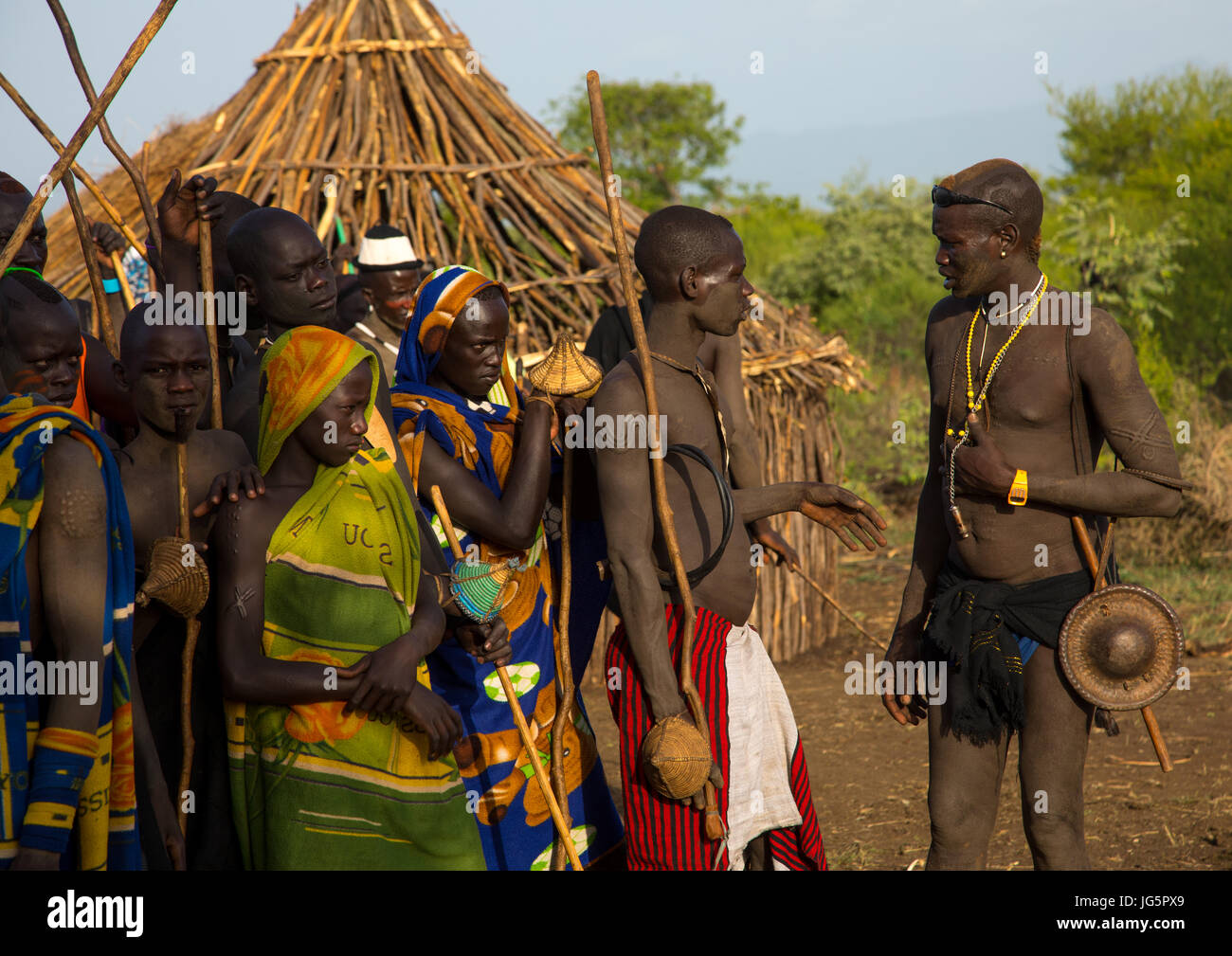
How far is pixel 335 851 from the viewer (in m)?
2.69

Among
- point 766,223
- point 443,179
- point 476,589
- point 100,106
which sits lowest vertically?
point 476,589

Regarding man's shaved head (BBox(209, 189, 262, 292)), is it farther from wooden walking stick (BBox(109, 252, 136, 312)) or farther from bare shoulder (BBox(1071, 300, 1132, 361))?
bare shoulder (BBox(1071, 300, 1132, 361))

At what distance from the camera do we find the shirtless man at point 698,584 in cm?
294

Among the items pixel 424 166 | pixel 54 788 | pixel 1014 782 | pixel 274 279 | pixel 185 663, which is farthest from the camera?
pixel 424 166

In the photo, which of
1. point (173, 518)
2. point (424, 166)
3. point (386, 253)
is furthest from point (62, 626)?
point (424, 166)

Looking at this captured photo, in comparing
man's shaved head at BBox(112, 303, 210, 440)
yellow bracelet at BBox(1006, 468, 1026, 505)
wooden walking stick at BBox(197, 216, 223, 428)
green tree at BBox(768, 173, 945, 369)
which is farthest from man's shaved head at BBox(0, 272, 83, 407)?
green tree at BBox(768, 173, 945, 369)

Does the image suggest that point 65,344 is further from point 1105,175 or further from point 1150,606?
point 1105,175

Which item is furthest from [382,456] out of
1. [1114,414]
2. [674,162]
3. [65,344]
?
[674,162]

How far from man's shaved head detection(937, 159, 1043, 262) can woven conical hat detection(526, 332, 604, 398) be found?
1058mm

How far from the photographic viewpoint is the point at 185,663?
9.20ft

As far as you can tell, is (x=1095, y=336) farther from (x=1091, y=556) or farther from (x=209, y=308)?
(x=209, y=308)

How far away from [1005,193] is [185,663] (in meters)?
2.31

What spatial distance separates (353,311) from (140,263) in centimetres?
156

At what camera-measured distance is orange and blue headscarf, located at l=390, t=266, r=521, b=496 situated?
10.8ft
